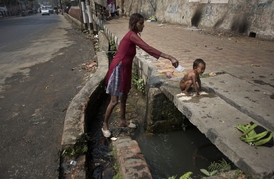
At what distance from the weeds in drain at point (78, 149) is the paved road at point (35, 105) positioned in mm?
162

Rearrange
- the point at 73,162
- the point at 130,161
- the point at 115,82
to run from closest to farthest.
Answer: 1. the point at 130,161
2. the point at 73,162
3. the point at 115,82

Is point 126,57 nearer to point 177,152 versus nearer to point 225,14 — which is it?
Answer: point 177,152

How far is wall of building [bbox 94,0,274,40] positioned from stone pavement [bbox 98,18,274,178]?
148 cm

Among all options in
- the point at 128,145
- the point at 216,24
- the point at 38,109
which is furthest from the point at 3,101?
the point at 216,24

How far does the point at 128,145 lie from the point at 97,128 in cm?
130

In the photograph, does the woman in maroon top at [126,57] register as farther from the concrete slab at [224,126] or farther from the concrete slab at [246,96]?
the concrete slab at [246,96]

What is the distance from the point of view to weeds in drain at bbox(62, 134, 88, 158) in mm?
2404

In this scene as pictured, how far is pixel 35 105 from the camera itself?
375 cm

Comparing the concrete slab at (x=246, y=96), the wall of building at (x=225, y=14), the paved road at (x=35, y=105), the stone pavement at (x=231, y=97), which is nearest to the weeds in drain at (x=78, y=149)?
the paved road at (x=35, y=105)

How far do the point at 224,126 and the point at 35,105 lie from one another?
324 centimetres

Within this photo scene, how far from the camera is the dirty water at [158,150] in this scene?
2.56 metres

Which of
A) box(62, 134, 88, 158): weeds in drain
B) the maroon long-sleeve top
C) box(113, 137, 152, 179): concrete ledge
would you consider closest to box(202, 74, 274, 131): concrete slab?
the maroon long-sleeve top

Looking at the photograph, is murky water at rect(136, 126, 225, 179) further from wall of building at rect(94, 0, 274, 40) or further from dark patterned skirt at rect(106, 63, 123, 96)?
wall of building at rect(94, 0, 274, 40)

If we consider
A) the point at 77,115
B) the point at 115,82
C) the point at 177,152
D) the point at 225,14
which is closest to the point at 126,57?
the point at 115,82
